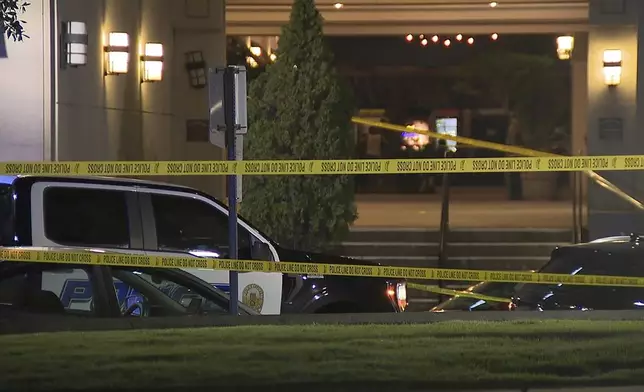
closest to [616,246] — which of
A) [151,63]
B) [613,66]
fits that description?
[613,66]

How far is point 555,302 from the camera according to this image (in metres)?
9.19

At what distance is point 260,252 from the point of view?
9.37 m

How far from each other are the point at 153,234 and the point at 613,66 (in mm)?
9313

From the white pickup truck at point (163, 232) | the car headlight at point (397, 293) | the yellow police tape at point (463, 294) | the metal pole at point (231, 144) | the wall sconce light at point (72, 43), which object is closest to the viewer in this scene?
the white pickup truck at point (163, 232)

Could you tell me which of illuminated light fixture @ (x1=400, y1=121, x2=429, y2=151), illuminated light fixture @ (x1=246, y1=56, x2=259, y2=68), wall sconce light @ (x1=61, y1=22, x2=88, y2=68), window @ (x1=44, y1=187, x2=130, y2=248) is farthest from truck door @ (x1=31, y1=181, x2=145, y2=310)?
illuminated light fixture @ (x1=400, y1=121, x2=429, y2=151)

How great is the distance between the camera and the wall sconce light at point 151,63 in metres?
15.4

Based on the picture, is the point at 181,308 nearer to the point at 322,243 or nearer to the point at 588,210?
the point at 322,243

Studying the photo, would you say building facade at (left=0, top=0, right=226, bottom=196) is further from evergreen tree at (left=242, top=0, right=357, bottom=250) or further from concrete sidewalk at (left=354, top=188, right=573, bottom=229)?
concrete sidewalk at (left=354, top=188, right=573, bottom=229)

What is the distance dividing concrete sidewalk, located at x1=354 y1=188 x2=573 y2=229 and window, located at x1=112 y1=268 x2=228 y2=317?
8539 millimetres

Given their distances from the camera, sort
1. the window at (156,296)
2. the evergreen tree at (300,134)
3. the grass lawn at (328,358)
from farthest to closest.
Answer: the evergreen tree at (300,134), the window at (156,296), the grass lawn at (328,358)

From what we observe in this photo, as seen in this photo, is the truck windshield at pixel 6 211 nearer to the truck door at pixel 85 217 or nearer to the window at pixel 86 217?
the truck door at pixel 85 217

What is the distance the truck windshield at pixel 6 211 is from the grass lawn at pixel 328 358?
3.86 feet

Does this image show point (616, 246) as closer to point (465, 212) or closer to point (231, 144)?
point (231, 144)

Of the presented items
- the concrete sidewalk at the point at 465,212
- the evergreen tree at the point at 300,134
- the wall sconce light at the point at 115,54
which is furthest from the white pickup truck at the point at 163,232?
A: the concrete sidewalk at the point at 465,212
